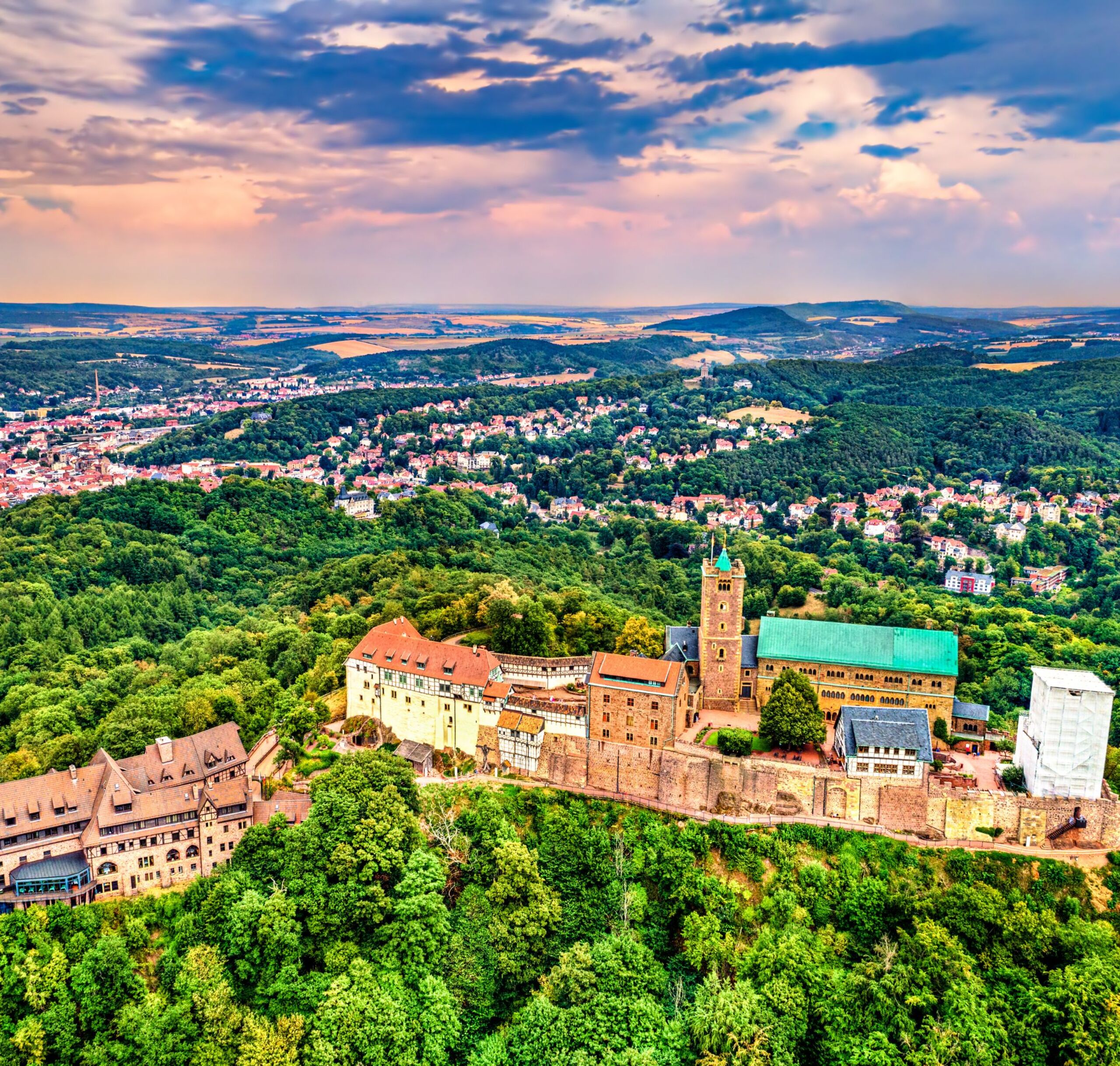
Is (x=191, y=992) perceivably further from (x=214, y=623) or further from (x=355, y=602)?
(x=214, y=623)

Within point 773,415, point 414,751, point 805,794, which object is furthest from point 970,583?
point 773,415

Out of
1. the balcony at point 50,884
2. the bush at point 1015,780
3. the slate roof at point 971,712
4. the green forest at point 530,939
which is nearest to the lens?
the green forest at point 530,939

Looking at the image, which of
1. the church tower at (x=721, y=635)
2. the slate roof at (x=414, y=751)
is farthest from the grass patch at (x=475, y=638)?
the church tower at (x=721, y=635)

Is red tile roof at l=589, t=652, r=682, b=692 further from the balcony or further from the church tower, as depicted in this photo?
the balcony

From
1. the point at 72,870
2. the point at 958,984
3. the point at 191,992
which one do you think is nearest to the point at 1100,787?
the point at 958,984

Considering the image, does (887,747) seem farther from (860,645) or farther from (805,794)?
(860,645)

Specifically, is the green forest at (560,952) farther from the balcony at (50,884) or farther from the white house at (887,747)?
the white house at (887,747)

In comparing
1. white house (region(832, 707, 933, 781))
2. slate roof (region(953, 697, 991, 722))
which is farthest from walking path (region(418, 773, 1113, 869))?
slate roof (region(953, 697, 991, 722))

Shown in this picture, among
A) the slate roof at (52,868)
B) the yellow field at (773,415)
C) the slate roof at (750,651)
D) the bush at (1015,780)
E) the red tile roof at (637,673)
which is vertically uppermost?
the yellow field at (773,415)
